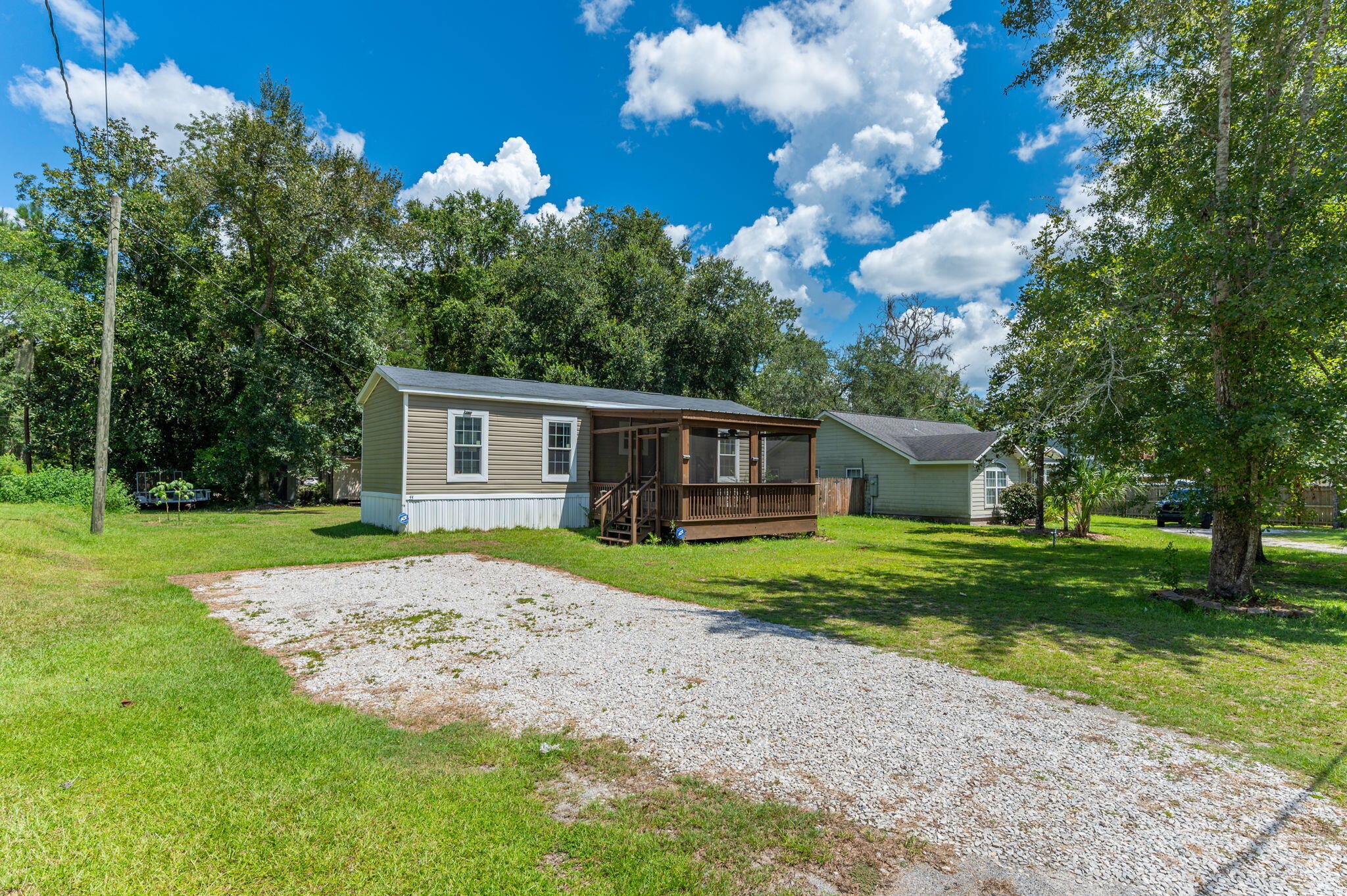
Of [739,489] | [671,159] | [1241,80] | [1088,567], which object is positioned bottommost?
[1088,567]

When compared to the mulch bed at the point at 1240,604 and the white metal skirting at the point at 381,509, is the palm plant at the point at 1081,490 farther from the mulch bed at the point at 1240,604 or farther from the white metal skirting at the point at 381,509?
the white metal skirting at the point at 381,509

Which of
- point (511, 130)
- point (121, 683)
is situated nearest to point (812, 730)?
point (121, 683)

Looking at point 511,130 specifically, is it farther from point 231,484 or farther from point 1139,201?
point 1139,201

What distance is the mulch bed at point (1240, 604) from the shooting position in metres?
7.74

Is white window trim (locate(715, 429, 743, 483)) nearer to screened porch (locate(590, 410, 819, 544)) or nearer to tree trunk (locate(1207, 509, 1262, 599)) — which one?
screened porch (locate(590, 410, 819, 544))

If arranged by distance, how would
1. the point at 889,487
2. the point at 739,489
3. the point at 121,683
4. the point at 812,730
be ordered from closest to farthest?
1. the point at 812,730
2. the point at 121,683
3. the point at 739,489
4. the point at 889,487

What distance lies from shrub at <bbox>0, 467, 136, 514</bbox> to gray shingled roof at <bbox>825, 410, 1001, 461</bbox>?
80.5 feet

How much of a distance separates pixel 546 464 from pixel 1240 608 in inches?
525

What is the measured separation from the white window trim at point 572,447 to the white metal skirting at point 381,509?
3541 mm

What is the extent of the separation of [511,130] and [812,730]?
1294 inches

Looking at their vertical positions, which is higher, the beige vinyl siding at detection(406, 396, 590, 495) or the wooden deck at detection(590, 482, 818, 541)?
the beige vinyl siding at detection(406, 396, 590, 495)

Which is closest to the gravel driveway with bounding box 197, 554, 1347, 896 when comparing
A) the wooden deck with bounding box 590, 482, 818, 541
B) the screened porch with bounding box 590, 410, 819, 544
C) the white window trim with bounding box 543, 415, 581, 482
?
the wooden deck with bounding box 590, 482, 818, 541

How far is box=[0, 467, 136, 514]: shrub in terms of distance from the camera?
50.2ft

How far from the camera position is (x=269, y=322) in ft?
72.8
